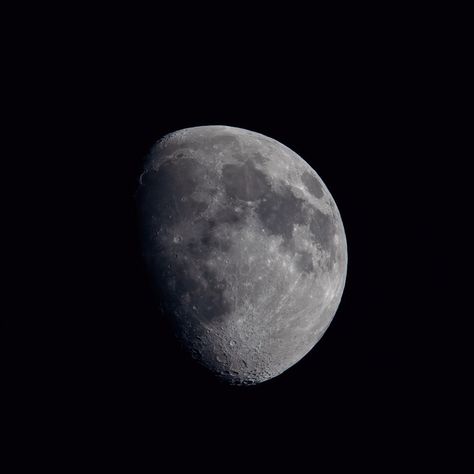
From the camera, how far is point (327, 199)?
188 inches

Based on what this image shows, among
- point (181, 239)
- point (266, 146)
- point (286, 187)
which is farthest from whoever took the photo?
point (266, 146)

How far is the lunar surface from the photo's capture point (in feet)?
13.2

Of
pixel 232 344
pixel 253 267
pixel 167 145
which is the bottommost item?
pixel 232 344

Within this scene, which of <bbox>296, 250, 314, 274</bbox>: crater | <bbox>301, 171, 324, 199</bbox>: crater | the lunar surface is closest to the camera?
the lunar surface

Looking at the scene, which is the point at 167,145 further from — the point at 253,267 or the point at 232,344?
the point at 232,344

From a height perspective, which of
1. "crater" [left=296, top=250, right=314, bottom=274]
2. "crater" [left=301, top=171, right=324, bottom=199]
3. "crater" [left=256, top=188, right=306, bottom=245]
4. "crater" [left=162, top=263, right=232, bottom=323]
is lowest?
"crater" [left=162, top=263, right=232, bottom=323]

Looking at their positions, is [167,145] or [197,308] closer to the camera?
[197,308]

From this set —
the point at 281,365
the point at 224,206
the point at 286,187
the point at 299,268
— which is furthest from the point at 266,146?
the point at 281,365

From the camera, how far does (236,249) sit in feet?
13.1

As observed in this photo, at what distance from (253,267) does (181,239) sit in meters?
0.66

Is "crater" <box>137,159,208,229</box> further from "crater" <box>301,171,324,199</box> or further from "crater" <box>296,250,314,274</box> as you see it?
"crater" <box>301,171,324,199</box>

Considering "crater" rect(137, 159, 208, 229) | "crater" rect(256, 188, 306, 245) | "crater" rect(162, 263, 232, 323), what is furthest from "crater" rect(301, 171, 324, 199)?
"crater" rect(162, 263, 232, 323)

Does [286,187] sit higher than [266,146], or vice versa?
[266,146]

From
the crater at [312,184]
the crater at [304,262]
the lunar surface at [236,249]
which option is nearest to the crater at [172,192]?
the lunar surface at [236,249]
